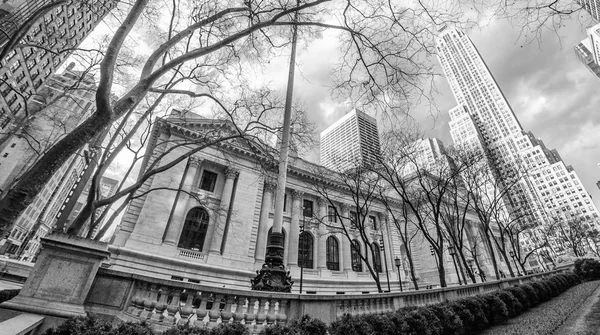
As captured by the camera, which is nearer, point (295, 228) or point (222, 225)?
point (222, 225)

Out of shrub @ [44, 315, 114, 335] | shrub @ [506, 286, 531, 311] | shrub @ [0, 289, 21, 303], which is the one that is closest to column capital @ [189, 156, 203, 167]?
shrub @ [0, 289, 21, 303]

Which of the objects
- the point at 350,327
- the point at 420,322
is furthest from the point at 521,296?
the point at 350,327

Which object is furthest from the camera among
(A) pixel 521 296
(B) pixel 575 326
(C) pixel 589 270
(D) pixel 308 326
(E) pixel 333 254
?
(E) pixel 333 254

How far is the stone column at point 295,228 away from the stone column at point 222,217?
273 inches

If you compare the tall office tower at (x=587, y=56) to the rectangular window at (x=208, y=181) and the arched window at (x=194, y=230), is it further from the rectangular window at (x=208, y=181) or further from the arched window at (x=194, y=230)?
the arched window at (x=194, y=230)

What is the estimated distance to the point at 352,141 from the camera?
Answer: 2477 cm

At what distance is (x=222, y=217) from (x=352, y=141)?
1508 centimetres

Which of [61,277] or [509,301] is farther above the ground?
[61,277]

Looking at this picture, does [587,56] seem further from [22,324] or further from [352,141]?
[22,324]

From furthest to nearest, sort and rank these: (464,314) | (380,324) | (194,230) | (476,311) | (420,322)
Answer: (194,230) → (476,311) → (464,314) → (420,322) → (380,324)

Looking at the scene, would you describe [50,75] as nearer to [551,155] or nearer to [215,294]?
[215,294]

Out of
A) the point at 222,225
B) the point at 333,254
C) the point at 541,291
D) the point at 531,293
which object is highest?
the point at 222,225

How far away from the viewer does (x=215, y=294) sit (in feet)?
16.7

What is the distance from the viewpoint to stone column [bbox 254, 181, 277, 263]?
21975 millimetres
